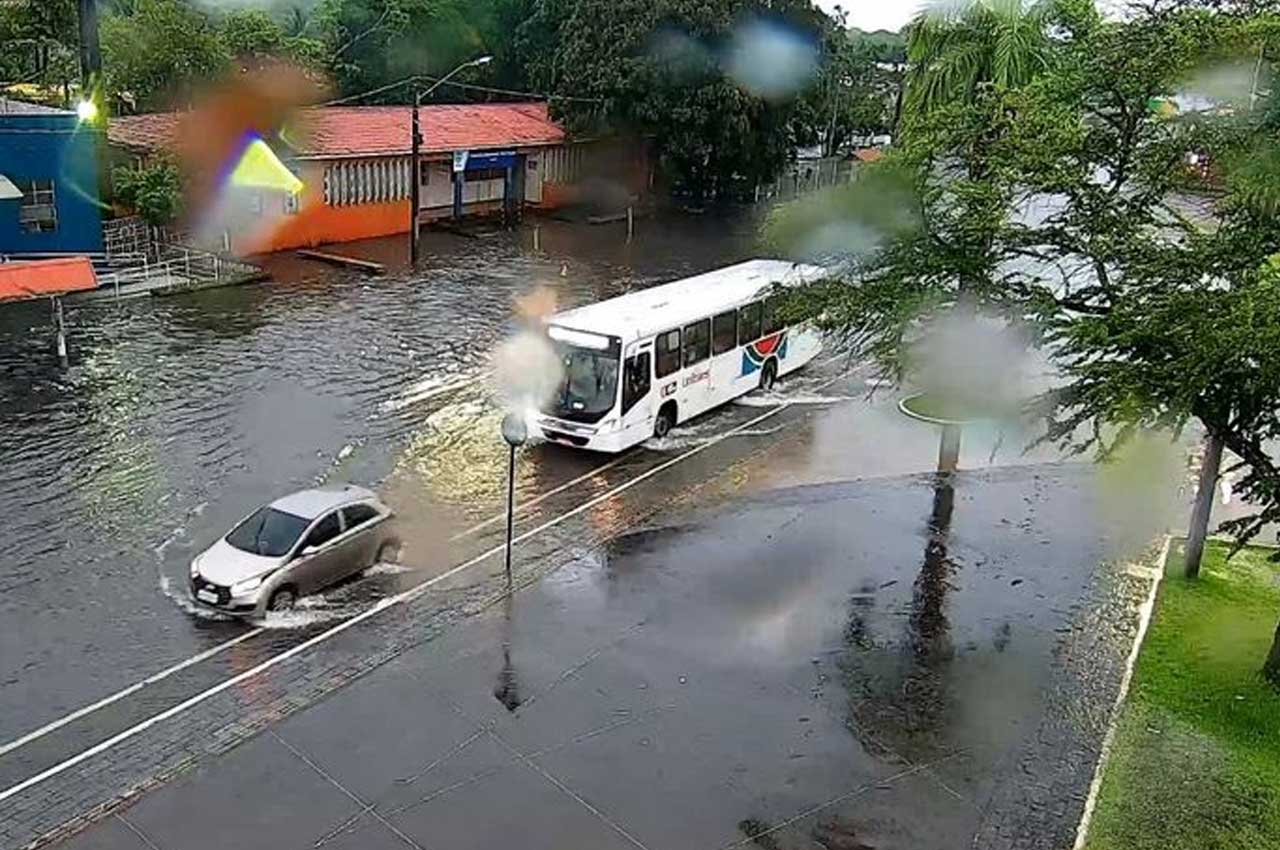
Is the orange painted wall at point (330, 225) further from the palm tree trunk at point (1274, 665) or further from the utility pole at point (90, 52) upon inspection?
the palm tree trunk at point (1274, 665)

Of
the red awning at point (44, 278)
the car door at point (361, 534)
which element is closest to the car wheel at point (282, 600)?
the car door at point (361, 534)

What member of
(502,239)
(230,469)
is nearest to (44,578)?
(230,469)

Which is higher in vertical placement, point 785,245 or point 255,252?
point 785,245

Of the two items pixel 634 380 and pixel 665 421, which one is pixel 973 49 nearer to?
pixel 634 380

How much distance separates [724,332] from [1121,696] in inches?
438

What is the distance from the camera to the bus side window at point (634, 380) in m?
20.2

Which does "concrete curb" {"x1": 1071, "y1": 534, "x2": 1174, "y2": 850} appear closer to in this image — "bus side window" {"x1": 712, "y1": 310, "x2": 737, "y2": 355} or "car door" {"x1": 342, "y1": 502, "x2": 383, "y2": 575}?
"bus side window" {"x1": 712, "y1": 310, "x2": 737, "y2": 355}

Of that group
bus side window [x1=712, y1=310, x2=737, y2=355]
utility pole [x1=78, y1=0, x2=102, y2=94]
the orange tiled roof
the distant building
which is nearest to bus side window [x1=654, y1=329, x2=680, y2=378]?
bus side window [x1=712, y1=310, x2=737, y2=355]

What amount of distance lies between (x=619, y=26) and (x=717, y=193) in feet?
29.5

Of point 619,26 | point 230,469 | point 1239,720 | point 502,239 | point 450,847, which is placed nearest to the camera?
point 450,847

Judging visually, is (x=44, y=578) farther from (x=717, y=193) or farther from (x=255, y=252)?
(x=717, y=193)

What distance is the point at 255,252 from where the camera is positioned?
35.8 meters

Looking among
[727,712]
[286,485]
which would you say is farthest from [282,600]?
[727,712]

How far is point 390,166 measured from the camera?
40.1 m
